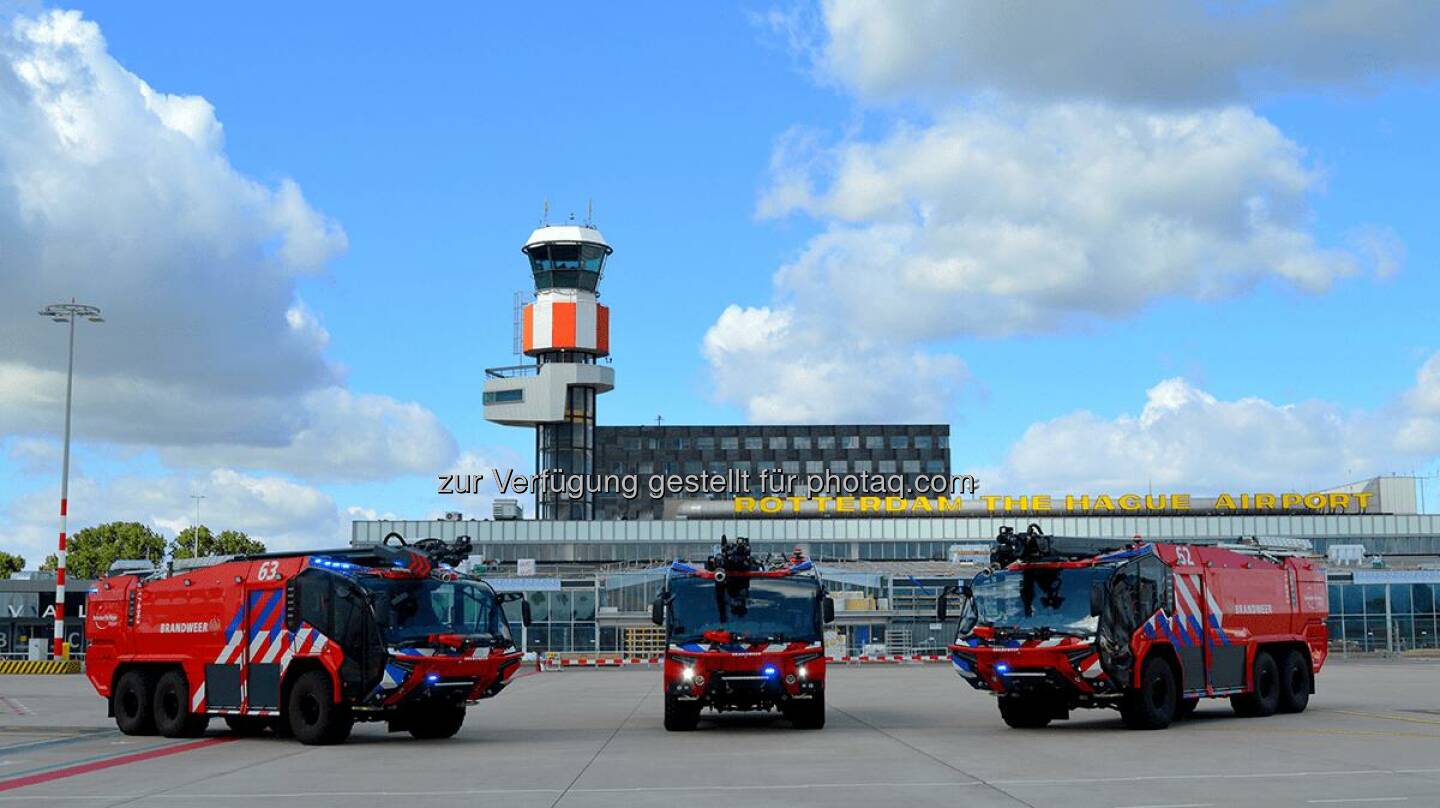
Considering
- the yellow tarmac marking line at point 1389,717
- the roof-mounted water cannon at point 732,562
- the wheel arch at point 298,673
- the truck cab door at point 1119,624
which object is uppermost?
the roof-mounted water cannon at point 732,562

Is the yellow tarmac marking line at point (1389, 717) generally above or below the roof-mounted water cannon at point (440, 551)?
below

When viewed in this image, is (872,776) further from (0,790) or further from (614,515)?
(614,515)

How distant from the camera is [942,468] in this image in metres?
168

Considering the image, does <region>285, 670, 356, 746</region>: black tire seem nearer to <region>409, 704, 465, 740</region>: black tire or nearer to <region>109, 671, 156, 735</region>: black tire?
<region>409, 704, 465, 740</region>: black tire

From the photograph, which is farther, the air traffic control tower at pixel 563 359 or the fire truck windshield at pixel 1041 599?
the air traffic control tower at pixel 563 359

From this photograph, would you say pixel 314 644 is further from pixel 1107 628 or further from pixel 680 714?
pixel 1107 628

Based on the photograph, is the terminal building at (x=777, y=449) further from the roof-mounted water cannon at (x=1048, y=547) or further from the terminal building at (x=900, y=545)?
the roof-mounted water cannon at (x=1048, y=547)

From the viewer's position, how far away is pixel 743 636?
26.7 meters

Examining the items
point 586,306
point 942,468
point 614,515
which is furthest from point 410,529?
point 942,468

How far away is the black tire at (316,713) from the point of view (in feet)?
80.4

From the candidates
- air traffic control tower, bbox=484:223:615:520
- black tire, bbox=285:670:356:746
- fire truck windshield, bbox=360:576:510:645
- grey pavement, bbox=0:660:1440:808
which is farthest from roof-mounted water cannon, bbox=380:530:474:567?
air traffic control tower, bbox=484:223:615:520

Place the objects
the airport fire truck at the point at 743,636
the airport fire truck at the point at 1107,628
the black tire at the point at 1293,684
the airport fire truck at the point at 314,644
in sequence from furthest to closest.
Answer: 1. the black tire at the point at 1293,684
2. the airport fire truck at the point at 743,636
3. the airport fire truck at the point at 1107,628
4. the airport fire truck at the point at 314,644

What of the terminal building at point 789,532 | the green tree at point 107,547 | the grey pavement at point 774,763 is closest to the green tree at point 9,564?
the green tree at point 107,547

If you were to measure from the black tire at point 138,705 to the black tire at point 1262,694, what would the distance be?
1919cm
